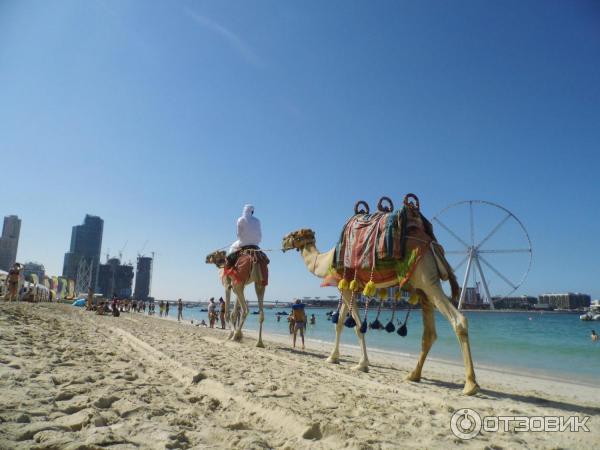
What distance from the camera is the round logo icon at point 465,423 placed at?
3.37 meters

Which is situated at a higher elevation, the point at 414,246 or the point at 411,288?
the point at 414,246

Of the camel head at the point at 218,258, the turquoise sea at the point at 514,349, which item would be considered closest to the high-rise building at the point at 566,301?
the turquoise sea at the point at 514,349

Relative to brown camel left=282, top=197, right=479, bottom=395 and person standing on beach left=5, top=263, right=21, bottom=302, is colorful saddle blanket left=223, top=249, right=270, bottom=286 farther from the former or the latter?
person standing on beach left=5, top=263, right=21, bottom=302

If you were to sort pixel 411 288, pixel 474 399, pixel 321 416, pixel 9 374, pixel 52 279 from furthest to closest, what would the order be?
pixel 52 279, pixel 411 288, pixel 474 399, pixel 9 374, pixel 321 416

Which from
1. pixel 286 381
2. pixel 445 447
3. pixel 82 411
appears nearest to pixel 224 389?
pixel 286 381

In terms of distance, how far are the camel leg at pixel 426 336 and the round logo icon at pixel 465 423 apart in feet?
6.93

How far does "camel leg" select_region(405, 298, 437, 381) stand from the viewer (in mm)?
6266

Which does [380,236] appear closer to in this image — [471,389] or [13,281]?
[471,389]

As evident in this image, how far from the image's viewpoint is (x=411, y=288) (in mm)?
6414

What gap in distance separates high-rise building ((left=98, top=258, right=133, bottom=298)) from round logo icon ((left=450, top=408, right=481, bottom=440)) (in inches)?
8087

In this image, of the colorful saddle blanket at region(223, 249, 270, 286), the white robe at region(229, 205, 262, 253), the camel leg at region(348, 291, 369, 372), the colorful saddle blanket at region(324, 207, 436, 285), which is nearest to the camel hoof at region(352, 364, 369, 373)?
the camel leg at region(348, 291, 369, 372)

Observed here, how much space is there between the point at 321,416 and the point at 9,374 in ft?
10.9

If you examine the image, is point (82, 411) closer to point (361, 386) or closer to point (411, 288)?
point (361, 386)

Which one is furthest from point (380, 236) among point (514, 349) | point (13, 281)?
point (13, 281)
